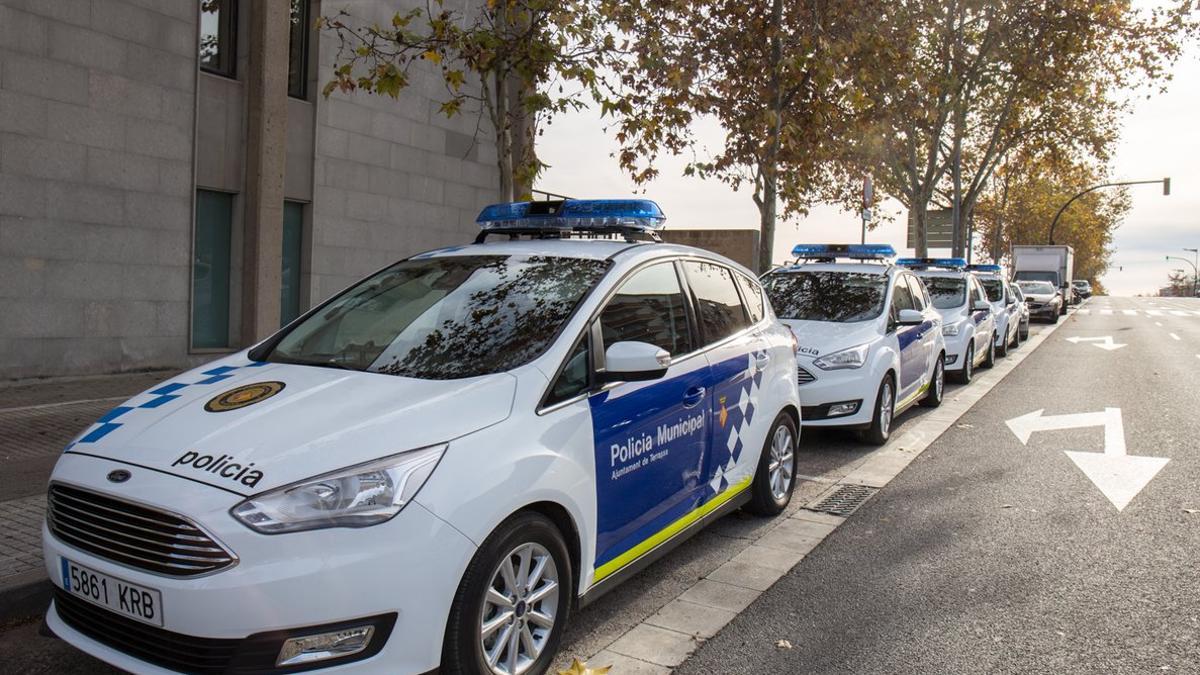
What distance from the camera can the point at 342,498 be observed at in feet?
8.71

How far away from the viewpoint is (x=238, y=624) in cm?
252

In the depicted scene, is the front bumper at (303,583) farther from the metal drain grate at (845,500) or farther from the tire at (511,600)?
the metal drain grate at (845,500)

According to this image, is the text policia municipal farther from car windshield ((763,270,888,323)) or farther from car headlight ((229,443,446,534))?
car windshield ((763,270,888,323))

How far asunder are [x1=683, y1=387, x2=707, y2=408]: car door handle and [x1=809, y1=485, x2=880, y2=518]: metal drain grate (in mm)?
2008

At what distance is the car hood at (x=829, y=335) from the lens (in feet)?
25.3

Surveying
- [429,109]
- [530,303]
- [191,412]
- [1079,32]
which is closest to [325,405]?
[191,412]

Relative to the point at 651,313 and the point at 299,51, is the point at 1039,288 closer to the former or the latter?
the point at 299,51

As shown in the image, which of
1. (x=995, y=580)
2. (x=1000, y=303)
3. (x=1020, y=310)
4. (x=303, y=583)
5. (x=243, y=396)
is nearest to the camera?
(x=303, y=583)

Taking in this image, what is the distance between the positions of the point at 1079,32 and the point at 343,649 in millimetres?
21635

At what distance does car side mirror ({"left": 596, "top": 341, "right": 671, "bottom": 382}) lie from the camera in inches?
137

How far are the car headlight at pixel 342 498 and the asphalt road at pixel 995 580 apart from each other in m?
1.46

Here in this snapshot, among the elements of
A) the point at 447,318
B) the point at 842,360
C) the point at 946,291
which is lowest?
the point at 842,360

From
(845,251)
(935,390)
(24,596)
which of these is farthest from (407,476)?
(935,390)

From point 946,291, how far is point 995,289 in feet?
16.9
